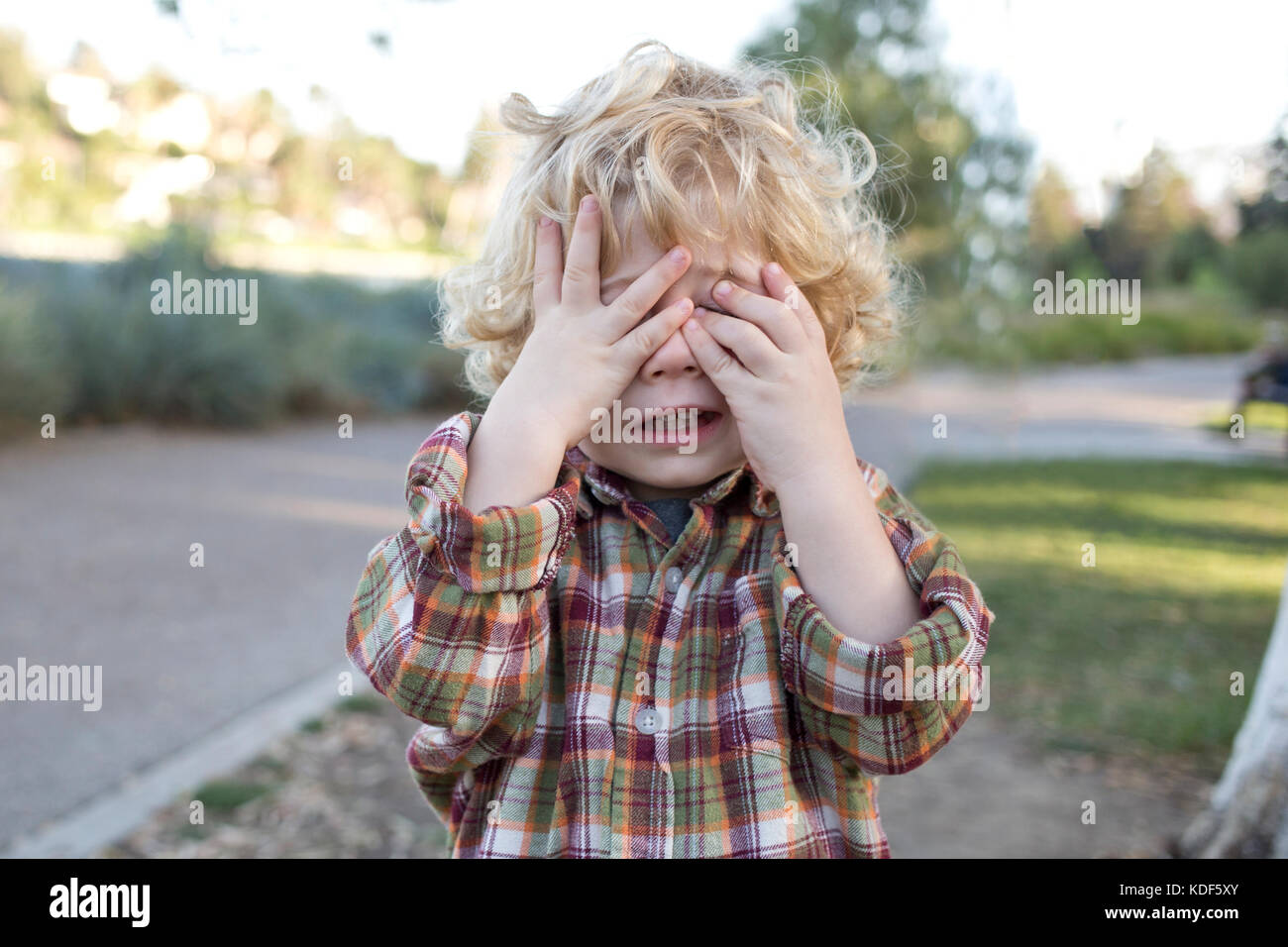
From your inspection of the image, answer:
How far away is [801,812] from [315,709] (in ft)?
11.3

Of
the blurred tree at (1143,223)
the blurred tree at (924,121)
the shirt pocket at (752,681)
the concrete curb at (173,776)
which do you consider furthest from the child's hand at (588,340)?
the blurred tree at (1143,223)

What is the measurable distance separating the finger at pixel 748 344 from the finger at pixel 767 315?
0.01 m

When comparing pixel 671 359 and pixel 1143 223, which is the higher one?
pixel 1143 223

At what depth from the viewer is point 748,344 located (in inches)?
57.5

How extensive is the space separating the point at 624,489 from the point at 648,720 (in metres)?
0.35

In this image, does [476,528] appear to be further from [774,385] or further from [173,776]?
[173,776]

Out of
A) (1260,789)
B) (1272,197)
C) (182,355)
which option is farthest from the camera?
(182,355)

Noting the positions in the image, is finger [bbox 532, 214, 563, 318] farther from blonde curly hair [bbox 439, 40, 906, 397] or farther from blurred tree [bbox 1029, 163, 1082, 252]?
blurred tree [bbox 1029, 163, 1082, 252]

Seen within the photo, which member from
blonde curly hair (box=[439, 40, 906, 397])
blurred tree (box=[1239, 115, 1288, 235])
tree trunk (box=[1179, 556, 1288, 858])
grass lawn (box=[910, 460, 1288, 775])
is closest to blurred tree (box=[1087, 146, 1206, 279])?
grass lawn (box=[910, 460, 1288, 775])

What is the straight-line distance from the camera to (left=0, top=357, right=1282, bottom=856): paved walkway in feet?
12.0

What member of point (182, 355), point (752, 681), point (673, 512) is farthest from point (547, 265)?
point (182, 355)

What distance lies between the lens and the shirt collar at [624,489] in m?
1.60

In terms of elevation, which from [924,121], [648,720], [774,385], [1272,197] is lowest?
[648,720]
